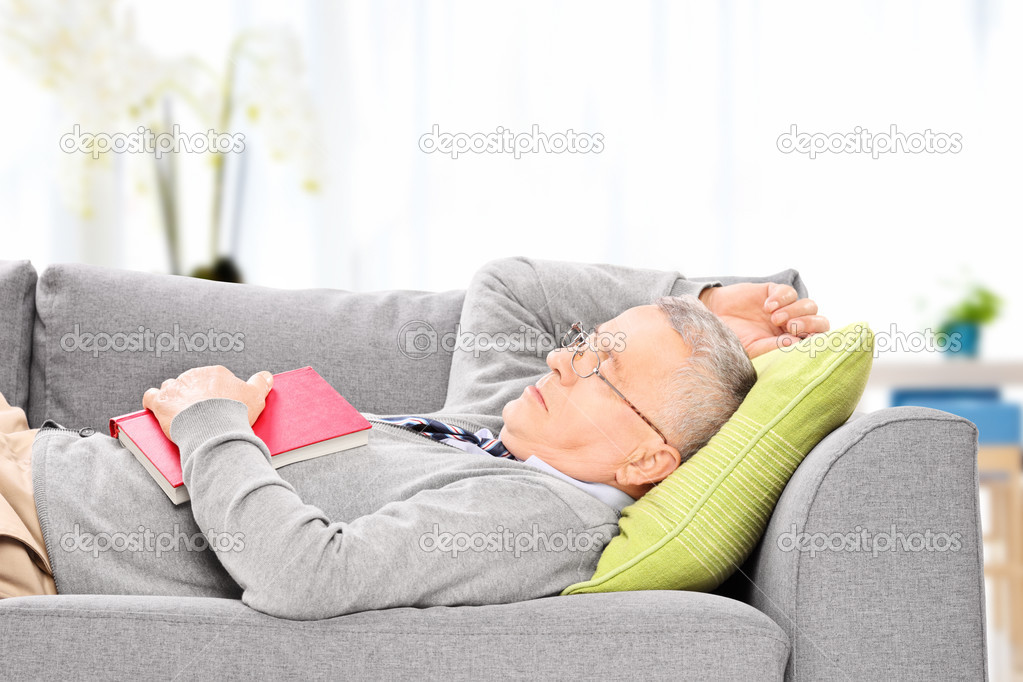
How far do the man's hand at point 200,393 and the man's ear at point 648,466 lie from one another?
53 cm

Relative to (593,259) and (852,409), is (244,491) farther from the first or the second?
(593,259)

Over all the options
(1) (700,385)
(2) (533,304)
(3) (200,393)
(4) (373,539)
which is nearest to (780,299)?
(1) (700,385)

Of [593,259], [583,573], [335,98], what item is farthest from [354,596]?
[335,98]

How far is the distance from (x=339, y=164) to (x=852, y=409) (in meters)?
1.85

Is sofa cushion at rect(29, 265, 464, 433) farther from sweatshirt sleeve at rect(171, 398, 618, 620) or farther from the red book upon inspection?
sweatshirt sleeve at rect(171, 398, 618, 620)

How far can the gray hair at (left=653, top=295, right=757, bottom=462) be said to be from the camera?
1123 mm

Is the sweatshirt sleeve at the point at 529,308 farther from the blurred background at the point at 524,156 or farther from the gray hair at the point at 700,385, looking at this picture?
the blurred background at the point at 524,156

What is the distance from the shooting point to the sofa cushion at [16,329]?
1394mm

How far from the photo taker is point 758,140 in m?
2.52

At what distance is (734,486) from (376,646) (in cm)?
47

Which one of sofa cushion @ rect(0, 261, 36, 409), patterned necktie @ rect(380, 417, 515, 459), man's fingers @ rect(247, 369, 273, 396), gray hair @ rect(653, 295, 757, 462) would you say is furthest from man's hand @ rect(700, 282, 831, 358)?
sofa cushion @ rect(0, 261, 36, 409)

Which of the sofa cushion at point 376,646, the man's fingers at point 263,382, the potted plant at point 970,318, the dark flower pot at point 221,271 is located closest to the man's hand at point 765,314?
the sofa cushion at point 376,646

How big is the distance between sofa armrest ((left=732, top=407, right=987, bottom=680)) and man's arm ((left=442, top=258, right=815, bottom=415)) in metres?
0.59

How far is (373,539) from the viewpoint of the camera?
3.07 ft
